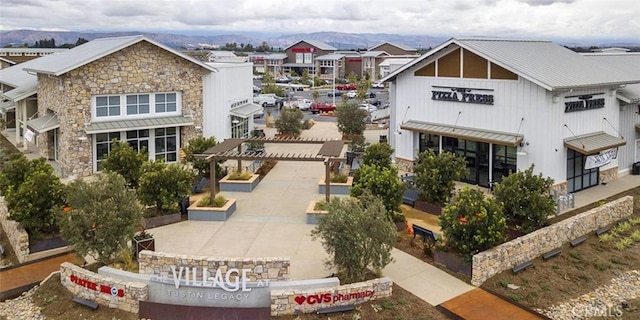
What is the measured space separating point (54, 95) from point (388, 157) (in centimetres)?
1805

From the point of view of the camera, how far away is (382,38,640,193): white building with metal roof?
22.9m

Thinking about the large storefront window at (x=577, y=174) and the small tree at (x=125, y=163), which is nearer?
the small tree at (x=125, y=163)

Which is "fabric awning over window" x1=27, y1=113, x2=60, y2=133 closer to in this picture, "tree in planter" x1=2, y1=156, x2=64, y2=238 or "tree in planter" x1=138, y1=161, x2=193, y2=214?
"tree in planter" x1=2, y1=156, x2=64, y2=238

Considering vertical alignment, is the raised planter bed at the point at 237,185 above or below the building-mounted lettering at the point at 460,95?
below

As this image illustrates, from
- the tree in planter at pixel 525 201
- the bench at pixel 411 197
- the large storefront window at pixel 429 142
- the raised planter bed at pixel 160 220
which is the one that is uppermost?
the large storefront window at pixel 429 142

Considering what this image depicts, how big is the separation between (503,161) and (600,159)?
4.65m

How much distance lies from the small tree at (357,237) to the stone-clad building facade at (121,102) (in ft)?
58.3

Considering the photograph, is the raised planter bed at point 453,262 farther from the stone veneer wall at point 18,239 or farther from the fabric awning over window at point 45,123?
the fabric awning over window at point 45,123

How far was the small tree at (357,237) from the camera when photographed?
13.7 meters

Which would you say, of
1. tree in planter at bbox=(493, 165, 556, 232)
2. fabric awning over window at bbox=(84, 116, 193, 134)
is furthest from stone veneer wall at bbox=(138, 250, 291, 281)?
fabric awning over window at bbox=(84, 116, 193, 134)

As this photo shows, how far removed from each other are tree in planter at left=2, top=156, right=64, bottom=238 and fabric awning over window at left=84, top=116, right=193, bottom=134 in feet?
30.9

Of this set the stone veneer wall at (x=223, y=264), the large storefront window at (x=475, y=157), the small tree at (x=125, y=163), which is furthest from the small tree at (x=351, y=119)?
the stone veneer wall at (x=223, y=264)

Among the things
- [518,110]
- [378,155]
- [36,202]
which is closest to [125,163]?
[36,202]

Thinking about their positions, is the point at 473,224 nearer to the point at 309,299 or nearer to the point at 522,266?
the point at 522,266
